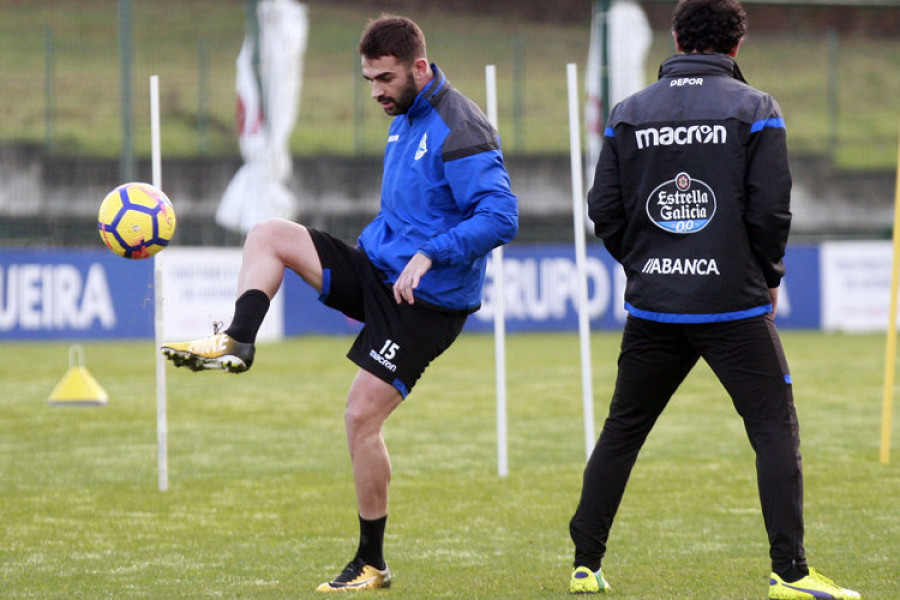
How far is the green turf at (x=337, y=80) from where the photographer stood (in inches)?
997

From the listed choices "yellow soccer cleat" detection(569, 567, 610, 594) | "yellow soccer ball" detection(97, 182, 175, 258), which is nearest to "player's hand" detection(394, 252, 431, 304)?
"yellow soccer cleat" detection(569, 567, 610, 594)

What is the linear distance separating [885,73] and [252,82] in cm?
1733

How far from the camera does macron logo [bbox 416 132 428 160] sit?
4.96 metres

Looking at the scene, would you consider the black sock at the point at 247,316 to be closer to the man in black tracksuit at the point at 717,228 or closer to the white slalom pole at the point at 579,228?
the man in black tracksuit at the point at 717,228

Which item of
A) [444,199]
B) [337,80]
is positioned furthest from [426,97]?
[337,80]

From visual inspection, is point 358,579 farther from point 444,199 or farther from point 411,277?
point 444,199

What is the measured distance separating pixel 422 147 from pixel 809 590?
79.6 inches

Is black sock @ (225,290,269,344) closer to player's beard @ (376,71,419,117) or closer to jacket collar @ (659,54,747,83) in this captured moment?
player's beard @ (376,71,419,117)

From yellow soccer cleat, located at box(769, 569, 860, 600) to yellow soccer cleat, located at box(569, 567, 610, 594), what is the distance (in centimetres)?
63

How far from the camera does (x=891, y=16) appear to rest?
32.5 m

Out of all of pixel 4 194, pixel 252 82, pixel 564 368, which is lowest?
→ pixel 564 368

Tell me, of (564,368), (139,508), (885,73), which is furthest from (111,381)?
(885,73)

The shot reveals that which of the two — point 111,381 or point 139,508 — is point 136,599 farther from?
point 111,381

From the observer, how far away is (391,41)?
491 cm
